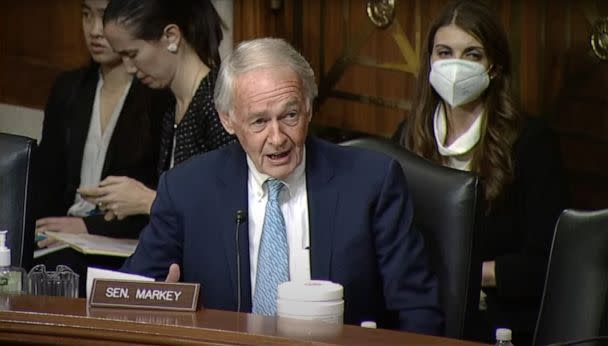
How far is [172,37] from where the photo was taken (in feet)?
13.1

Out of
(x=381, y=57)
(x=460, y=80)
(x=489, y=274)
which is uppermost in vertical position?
(x=381, y=57)

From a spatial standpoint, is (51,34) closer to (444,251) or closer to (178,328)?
(444,251)

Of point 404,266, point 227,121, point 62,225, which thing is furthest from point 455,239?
point 62,225

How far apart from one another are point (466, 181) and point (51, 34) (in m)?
3.32

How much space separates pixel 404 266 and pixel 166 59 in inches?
57.5

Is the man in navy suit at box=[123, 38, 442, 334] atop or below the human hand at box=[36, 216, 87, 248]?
atop

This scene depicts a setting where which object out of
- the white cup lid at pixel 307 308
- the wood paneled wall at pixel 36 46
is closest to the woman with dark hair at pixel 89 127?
the wood paneled wall at pixel 36 46

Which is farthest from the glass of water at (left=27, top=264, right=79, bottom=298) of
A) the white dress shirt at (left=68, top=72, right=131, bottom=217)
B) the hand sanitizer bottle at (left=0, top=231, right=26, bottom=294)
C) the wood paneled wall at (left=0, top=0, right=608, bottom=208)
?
the wood paneled wall at (left=0, top=0, right=608, bottom=208)

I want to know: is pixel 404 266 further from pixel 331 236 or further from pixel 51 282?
pixel 51 282

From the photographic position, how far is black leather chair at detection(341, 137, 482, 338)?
2852 mm

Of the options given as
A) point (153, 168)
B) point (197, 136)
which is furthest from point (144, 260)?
point (153, 168)

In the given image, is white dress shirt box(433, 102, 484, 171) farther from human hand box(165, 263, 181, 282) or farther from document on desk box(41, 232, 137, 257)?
human hand box(165, 263, 181, 282)

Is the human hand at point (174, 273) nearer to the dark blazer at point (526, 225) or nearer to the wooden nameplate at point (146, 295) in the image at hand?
the wooden nameplate at point (146, 295)

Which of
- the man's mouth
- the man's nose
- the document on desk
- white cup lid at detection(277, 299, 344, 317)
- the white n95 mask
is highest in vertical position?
the white n95 mask
